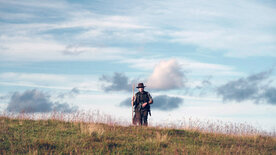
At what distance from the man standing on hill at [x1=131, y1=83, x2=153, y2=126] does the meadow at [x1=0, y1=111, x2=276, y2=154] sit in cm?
126

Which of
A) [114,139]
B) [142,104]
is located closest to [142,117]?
[142,104]

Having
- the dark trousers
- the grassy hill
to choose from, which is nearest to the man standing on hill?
the dark trousers

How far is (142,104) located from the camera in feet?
52.2

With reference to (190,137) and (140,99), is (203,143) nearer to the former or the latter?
(190,137)

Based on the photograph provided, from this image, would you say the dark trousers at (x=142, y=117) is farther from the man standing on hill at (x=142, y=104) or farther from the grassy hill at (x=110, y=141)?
the grassy hill at (x=110, y=141)

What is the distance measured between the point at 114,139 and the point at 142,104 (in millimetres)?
4983

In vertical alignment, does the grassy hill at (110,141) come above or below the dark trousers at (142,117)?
below

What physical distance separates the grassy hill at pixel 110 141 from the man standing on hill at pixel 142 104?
1.88m

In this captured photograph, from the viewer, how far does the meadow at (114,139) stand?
9617mm

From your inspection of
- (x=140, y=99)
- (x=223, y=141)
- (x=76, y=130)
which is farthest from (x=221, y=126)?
(x=76, y=130)

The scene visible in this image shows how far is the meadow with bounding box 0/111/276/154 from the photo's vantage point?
9.62 m

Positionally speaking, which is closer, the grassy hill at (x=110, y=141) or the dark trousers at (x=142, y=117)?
the grassy hill at (x=110, y=141)

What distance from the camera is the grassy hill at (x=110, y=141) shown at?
9.58 m

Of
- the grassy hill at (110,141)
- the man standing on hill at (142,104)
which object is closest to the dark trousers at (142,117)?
the man standing on hill at (142,104)
